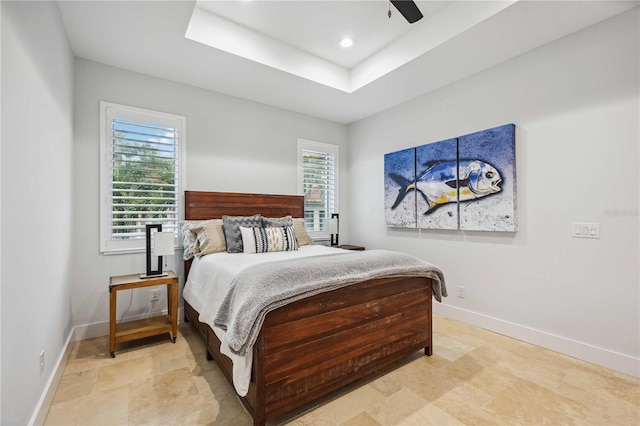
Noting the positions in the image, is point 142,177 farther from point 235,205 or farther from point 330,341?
point 330,341

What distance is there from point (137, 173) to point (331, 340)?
2.67m

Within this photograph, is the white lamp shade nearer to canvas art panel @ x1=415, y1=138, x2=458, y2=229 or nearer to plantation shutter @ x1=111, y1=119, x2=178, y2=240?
plantation shutter @ x1=111, y1=119, x2=178, y2=240

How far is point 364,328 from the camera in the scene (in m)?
2.14

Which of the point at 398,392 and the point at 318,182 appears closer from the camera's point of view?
the point at 398,392

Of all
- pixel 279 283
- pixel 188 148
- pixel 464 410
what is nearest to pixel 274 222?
pixel 188 148

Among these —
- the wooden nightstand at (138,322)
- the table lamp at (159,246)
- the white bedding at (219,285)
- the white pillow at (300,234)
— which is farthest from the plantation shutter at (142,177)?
the white pillow at (300,234)

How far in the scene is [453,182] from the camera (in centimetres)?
342

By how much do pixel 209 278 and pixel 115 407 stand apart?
0.98 m

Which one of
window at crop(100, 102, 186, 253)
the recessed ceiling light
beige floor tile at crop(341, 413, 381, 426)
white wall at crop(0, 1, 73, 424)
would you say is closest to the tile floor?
beige floor tile at crop(341, 413, 381, 426)

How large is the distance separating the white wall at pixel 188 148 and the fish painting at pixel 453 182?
156cm

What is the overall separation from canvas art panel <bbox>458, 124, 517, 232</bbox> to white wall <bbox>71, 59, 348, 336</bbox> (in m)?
2.09

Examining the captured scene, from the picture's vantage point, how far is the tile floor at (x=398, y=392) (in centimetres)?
182

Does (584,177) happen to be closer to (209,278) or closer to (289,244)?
(289,244)

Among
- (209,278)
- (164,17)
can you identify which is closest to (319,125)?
(164,17)
